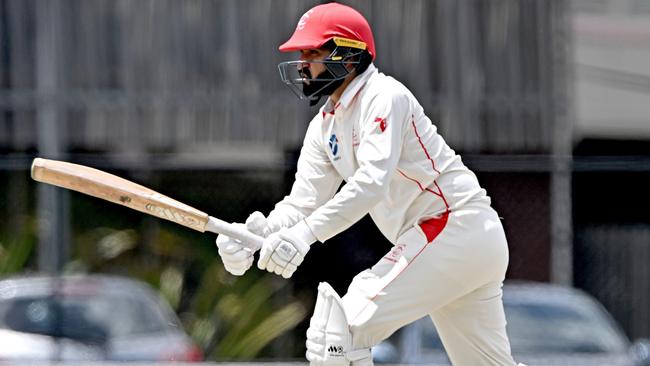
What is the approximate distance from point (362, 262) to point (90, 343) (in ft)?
7.08

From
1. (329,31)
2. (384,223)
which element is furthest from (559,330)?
(329,31)

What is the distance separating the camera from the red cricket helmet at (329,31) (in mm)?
5797

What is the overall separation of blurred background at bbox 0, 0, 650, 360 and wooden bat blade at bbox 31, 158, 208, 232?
5.91 metres

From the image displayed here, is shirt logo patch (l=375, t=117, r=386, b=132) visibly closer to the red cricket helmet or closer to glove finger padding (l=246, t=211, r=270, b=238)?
the red cricket helmet

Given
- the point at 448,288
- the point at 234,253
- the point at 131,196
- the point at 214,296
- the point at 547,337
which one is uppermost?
the point at 131,196

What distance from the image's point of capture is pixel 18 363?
10.4 m

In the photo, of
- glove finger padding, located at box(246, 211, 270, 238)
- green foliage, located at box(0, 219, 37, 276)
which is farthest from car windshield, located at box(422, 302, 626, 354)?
glove finger padding, located at box(246, 211, 270, 238)

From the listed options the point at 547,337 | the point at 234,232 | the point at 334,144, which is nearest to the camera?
the point at 234,232

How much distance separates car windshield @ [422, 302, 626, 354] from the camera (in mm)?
10509

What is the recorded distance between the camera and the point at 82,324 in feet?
36.6

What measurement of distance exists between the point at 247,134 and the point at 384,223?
30.4 feet

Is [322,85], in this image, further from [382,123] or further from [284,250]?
[284,250]

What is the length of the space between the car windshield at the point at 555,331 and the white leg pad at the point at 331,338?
494 centimetres

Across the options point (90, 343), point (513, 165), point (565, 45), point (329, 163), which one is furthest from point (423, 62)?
point (329, 163)
